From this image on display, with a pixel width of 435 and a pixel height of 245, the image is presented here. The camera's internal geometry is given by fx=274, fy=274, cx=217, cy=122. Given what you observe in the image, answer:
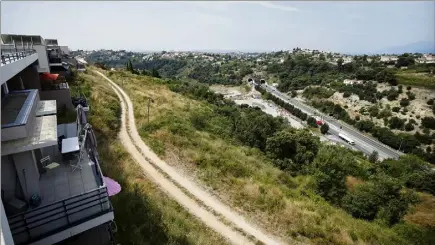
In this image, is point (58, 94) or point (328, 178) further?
point (328, 178)

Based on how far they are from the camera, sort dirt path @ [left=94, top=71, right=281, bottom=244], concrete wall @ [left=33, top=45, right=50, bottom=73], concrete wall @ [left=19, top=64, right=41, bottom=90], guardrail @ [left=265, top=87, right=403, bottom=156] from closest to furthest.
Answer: dirt path @ [left=94, top=71, right=281, bottom=244], concrete wall @ [left=19, top=64, right=41, bottom=90], concrete wall @ [left=33, top=45, right=50, bottom=73], guardrail @ [left=265, top=87, right=403, bottom=156]

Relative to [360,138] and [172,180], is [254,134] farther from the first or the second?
[360,138]

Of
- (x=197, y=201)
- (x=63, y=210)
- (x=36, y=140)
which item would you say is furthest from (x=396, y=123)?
(x=36, y=140)

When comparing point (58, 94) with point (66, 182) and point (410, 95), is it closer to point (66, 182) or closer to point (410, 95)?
point (66, 182)

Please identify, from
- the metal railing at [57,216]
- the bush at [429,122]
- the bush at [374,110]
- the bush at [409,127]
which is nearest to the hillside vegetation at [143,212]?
the metal railing at [57,216]

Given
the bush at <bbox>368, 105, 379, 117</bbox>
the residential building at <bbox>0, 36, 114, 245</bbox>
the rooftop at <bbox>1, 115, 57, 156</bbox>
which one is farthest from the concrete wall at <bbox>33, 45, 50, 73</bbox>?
the bush at <bbox>368, 105, 379, 117</bbox>

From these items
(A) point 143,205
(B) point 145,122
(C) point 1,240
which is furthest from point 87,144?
(B) point 145,122

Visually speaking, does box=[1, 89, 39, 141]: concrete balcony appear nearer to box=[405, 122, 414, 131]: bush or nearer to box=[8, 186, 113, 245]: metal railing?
box=[8, 186, 113, 245]: metal railing
